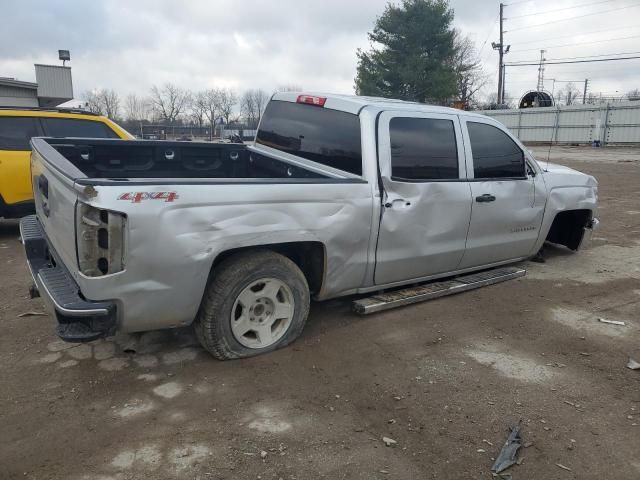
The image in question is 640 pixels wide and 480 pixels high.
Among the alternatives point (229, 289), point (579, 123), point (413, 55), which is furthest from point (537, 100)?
point (229, 289)

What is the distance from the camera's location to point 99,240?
2990 mm

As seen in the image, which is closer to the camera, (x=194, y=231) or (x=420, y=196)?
(x=194, y=231)

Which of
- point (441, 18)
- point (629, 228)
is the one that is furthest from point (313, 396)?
point (441, 18)

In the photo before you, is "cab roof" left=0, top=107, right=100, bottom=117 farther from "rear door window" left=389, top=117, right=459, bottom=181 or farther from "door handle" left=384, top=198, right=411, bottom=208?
"door handle" left=384, top=198, right=411, bottom=208

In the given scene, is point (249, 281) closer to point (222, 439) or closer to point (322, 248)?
point (322, 248)

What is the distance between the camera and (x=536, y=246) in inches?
229

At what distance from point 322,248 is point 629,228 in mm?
6906

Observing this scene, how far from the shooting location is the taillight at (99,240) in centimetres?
293

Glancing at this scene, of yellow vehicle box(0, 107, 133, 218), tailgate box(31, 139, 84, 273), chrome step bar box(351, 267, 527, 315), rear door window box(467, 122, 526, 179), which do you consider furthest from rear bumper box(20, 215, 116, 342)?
yellow vehicle box(0, 107, 133, 218)

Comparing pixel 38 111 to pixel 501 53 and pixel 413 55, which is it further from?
pixel 501 53

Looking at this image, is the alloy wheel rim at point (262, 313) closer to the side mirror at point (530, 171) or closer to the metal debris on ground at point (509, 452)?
the metal debris on ground at point (509, 452)

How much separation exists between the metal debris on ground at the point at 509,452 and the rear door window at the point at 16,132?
281 inches

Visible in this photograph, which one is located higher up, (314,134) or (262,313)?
(314,134)

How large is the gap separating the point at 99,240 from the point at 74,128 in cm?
549
